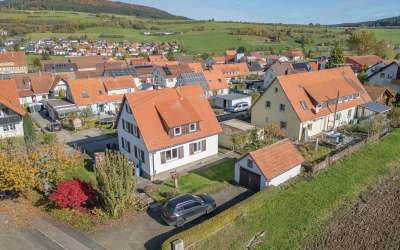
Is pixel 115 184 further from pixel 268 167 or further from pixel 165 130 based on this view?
pixel 268 167

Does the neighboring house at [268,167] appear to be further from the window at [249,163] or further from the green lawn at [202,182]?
the green lawn at [202,182]

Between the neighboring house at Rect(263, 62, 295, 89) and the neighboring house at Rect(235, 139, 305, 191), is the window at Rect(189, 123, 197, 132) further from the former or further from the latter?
the neighboring house at Rect(263, 62, 295, 89)

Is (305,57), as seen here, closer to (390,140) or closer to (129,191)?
(390,140)

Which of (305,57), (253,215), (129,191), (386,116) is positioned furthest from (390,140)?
(305,57)

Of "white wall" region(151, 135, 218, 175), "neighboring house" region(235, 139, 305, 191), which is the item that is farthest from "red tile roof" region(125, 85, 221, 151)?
"neighboring house" region(235, 139, 305, 191)

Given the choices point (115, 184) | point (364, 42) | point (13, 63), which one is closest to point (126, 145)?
point (115, 184)

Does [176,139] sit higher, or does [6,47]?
[6,47]

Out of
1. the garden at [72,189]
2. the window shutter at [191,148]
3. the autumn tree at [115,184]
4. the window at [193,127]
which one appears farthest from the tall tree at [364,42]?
the autumn tree at [115,184]

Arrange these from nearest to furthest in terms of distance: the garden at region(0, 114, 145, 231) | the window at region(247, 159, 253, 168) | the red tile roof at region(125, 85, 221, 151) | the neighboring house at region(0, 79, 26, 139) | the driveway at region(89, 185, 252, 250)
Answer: the driveway at region(89, 185, 252, 250) → the garden at region(0, 114, 145, 231) → the window at region(247, 159, 253, 168) → the red tile roof at region(125, 85, 221, 151) → the neighboring house at region(0, 79, 26, 139)
